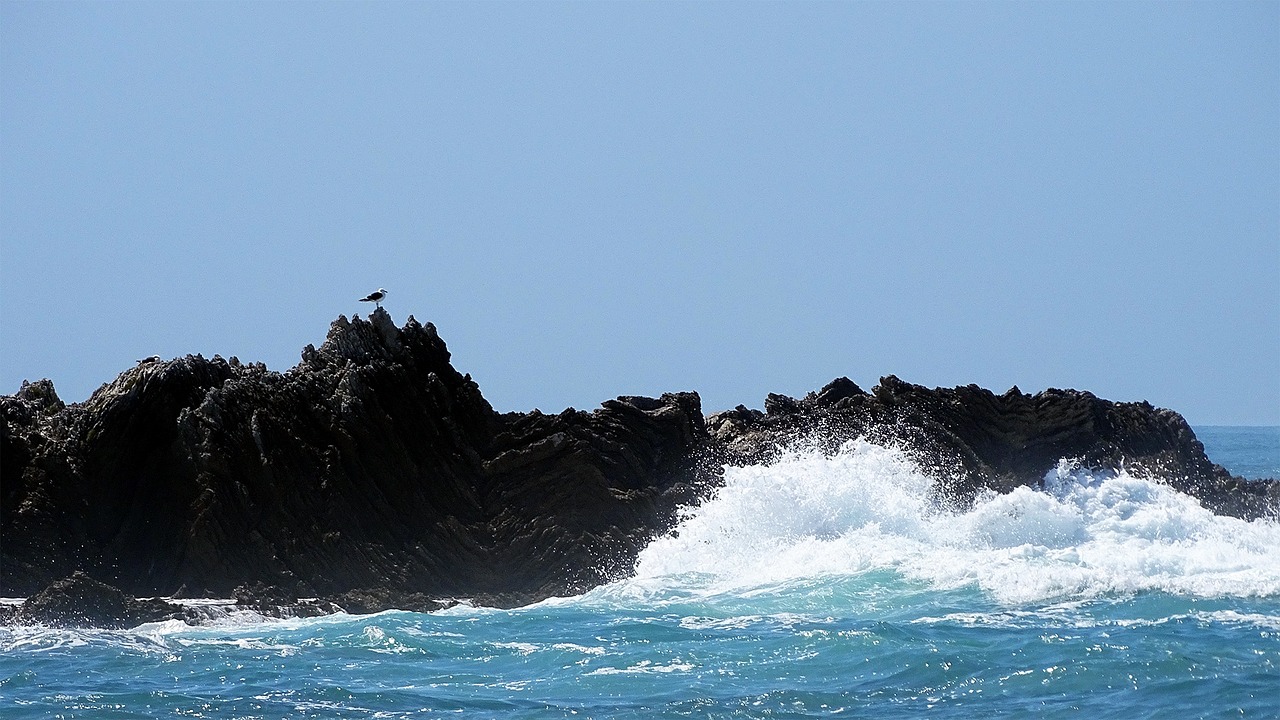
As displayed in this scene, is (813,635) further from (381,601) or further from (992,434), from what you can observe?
(992,434)

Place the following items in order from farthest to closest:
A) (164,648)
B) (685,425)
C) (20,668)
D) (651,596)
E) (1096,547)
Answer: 1. (685,425)
2. (1096,547)
3. (651,596)
4. (164,648)
5. (20,668)

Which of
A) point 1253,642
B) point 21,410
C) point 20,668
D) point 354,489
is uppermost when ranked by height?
point 21,410

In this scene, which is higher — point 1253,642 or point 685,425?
point 685,425

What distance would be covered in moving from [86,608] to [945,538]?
11.7 meters

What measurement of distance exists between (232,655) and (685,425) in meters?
10.2

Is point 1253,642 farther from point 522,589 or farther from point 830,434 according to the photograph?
point 830,434

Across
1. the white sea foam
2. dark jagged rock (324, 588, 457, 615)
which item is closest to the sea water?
the white sea foam

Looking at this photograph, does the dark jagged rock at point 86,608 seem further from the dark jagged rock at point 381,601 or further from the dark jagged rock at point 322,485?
the dark jagged rock at point 381,601

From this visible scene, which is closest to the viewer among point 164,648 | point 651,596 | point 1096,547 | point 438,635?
point 164,648

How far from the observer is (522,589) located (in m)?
17.9

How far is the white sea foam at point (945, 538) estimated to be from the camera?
17578 millimetres

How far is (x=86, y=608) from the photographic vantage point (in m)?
15.1

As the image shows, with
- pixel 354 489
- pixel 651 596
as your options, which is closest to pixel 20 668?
pixel 354 489

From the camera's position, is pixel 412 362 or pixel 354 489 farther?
pixel 412 362
